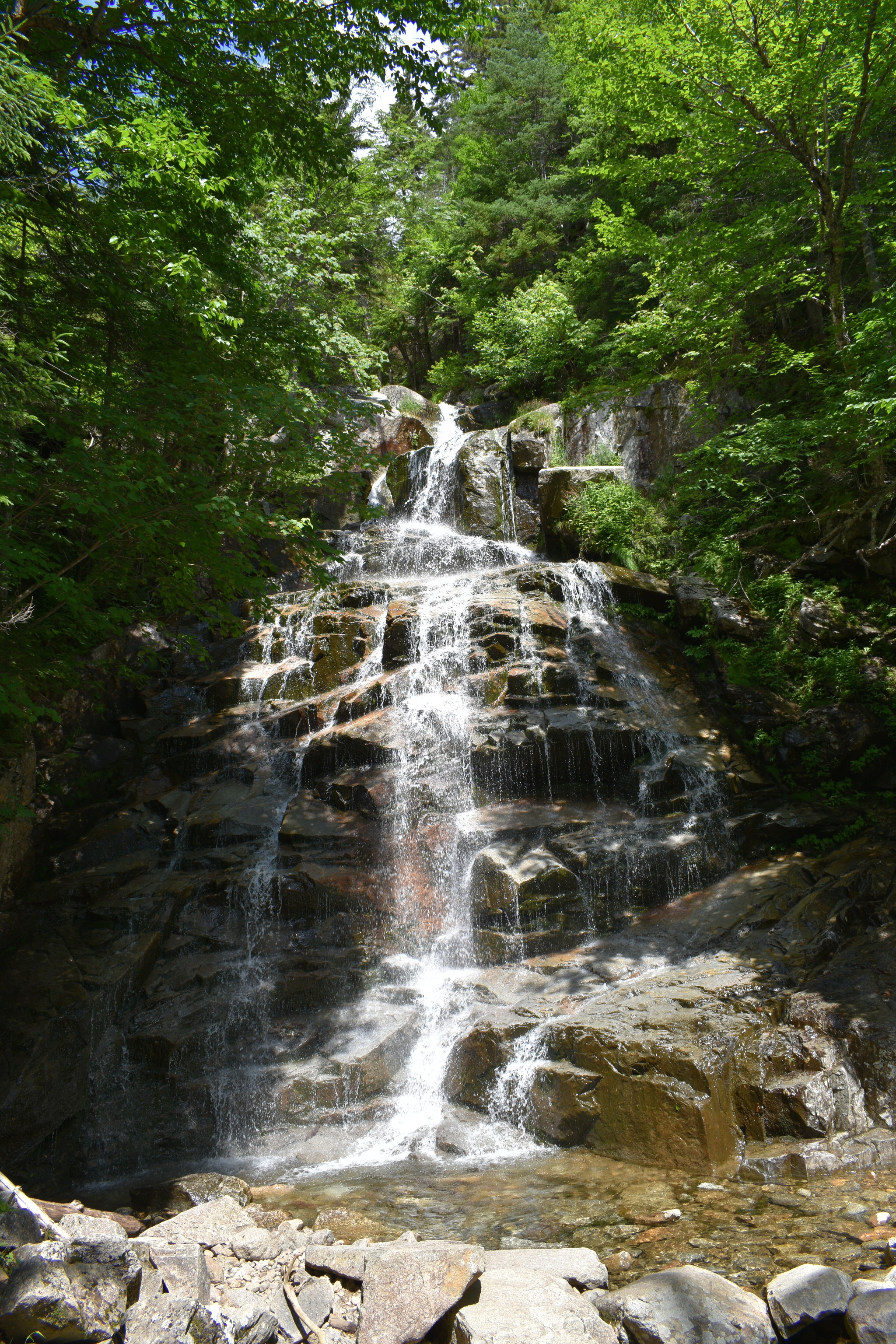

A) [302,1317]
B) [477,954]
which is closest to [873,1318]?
[302,1317]

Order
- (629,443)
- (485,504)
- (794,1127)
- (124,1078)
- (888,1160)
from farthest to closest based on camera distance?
(485,504)
(629,443)
(124,1078)
(794,1127)
(888,1160)

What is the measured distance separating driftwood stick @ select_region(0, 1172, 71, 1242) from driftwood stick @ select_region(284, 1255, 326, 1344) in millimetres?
1145

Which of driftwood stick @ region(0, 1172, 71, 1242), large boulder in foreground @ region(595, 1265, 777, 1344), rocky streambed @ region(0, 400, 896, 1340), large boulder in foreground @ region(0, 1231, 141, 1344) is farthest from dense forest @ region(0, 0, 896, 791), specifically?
large boulder in foreground @ region(595, 1265, 777, 1344)

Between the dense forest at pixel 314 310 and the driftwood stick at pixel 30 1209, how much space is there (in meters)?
3.27

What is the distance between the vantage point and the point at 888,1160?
15.6 ft

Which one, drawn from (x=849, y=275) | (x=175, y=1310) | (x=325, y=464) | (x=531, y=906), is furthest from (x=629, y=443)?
(x=175, y=1310)

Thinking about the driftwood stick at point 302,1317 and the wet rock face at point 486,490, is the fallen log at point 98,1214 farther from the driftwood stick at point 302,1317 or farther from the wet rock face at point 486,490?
the wet rock face at point 486,490

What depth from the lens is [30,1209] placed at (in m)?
3.34

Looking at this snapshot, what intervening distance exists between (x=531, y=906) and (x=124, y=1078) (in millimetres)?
4489

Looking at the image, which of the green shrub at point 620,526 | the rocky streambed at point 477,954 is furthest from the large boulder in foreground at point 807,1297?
the green shrub at point 620,526

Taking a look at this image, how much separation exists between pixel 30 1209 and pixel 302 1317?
4.54ft

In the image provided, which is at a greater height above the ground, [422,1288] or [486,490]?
[486,490]

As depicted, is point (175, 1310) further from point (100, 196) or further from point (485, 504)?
point (485, 504)

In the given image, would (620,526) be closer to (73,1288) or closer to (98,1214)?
(98,1214)
